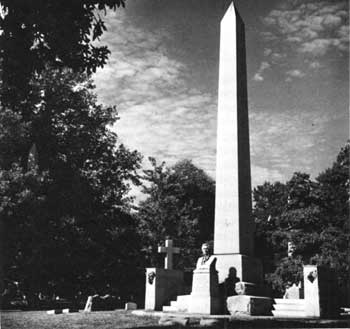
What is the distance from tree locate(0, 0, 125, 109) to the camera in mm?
9188

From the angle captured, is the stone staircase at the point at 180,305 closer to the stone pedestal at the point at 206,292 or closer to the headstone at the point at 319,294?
the stone pedestal at the point at 206,292

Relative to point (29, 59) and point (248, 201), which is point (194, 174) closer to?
point (248, 201)

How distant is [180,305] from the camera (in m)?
14.5

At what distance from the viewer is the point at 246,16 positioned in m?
17.2

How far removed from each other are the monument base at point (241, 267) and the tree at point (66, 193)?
891cm

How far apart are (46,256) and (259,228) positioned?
18090 millimetres

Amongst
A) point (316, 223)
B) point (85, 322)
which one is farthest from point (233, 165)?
point (316, 223)

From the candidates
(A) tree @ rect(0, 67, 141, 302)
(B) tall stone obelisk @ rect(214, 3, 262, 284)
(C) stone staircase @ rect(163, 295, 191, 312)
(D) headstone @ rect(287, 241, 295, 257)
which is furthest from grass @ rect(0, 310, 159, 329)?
(D) headstone @ rect(287, 241, 295, 257)

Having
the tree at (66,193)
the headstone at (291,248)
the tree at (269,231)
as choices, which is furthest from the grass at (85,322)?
the tree at (269,231)

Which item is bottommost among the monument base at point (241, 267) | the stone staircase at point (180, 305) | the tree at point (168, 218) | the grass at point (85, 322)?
the grass at point (85, 322)

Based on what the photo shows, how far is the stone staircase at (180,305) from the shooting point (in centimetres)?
1412

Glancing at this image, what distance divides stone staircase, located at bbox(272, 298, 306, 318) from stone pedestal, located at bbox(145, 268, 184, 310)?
3.88 meters

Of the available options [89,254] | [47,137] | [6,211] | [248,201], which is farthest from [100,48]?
[89,254]

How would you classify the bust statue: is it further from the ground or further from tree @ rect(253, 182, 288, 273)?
tree @ rect(253, 182, 288, 273)
